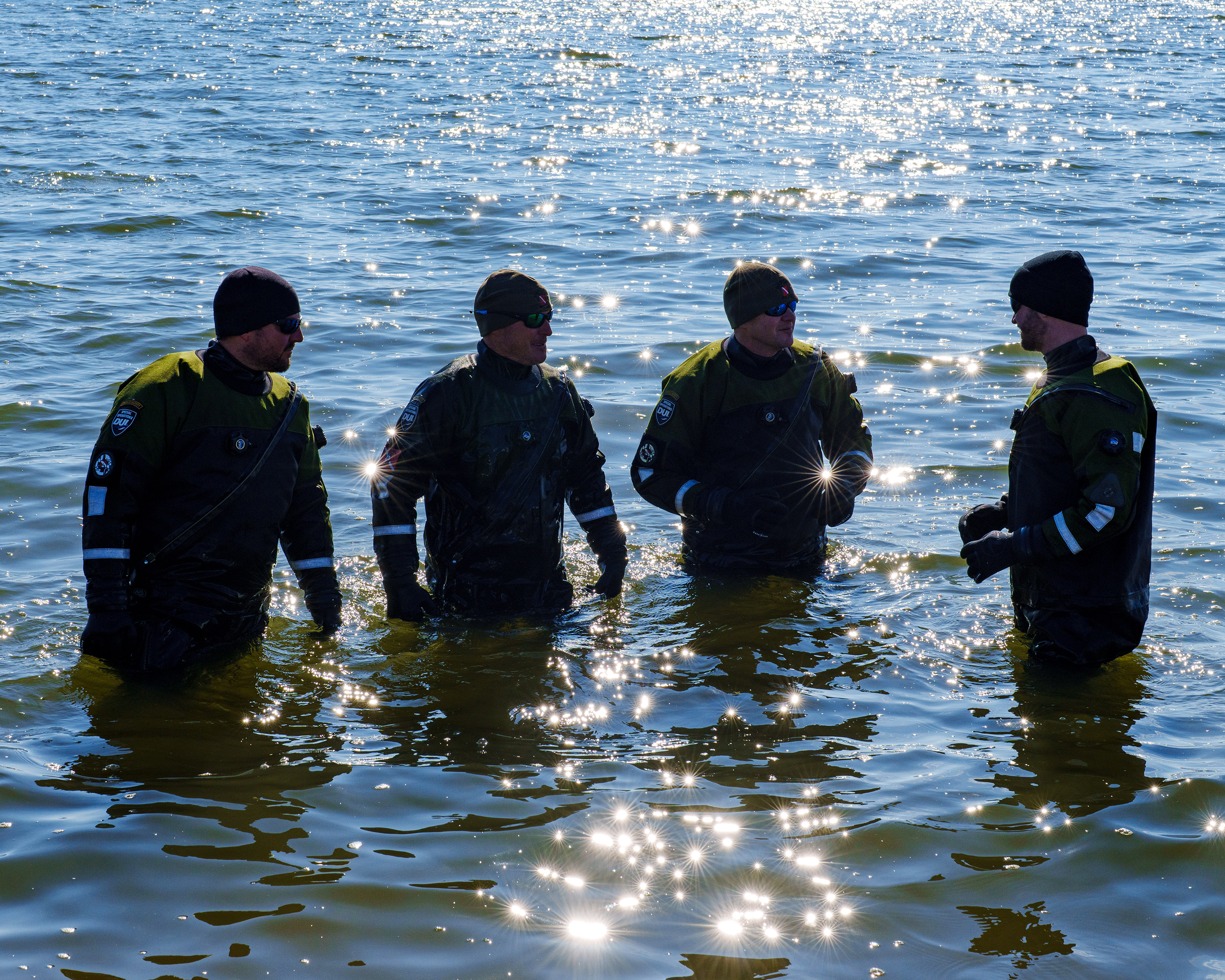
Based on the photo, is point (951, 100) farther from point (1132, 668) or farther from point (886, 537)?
point (1132, 668)

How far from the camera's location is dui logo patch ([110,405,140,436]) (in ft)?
18.6

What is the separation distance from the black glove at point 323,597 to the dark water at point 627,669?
0.37m

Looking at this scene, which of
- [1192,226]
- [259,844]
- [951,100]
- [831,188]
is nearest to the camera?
[259,844]

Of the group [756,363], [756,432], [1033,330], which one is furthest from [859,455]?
[1033,330]

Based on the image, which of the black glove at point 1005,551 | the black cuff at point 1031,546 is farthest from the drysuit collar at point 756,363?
the black cuff at point 1031,546

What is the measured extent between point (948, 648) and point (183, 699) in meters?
4.03

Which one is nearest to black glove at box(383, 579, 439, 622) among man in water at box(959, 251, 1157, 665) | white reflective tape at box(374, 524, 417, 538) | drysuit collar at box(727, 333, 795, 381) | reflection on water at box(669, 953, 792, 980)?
white reflective tape at box(374, 524, 417, 538)

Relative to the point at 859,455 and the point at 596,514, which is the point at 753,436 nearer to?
the point at 859,455

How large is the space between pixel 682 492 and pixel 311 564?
214 cm

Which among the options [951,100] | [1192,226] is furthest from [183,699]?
[951,100]

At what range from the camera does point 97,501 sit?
18.5 feet

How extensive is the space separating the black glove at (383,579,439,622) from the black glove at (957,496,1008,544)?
2.78m

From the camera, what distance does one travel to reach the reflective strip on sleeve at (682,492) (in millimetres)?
7297

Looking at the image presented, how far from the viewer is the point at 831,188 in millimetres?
20500
